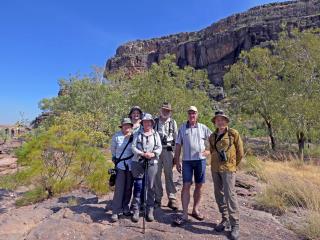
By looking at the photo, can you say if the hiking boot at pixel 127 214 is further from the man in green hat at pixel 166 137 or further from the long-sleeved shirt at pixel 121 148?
the long-sleeved shirt at pixel 121 148

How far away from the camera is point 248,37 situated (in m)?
73.2

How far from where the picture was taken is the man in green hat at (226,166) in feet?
18.2

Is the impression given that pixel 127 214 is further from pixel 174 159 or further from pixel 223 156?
pixel 223 156

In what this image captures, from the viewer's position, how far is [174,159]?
6.29 meters

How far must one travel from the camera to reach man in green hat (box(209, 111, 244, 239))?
5539 millimetres

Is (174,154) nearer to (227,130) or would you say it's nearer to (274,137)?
(227,130)

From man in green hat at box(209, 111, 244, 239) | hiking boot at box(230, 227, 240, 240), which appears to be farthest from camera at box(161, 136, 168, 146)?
hiking boot at box(230, 227, 240, 240)

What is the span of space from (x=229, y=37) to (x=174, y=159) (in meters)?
74.9

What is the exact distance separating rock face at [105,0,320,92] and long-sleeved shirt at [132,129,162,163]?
188ft

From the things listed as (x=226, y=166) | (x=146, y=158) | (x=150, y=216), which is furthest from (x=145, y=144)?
(x=226, y=166)

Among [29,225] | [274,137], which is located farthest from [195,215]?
[274,137]

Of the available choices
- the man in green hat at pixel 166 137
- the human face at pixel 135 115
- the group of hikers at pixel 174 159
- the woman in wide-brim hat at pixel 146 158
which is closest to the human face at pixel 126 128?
the group of hikers at pixel 174 159

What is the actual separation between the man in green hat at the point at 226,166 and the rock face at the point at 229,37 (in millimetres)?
57636

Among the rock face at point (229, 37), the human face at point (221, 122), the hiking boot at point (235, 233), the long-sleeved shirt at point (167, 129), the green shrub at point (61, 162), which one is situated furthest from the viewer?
the rock face at point (229, 37)
